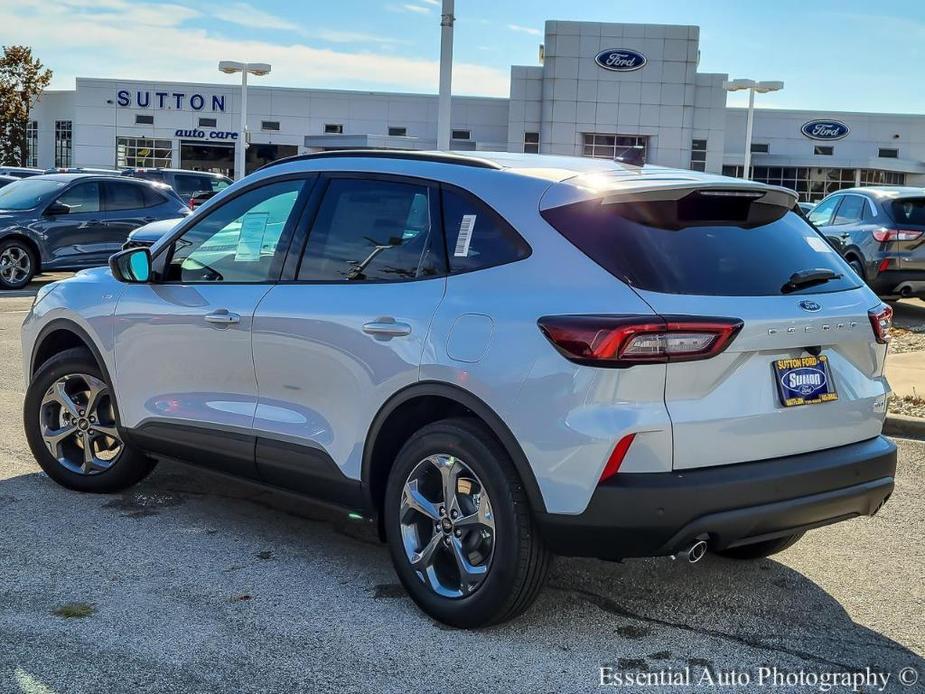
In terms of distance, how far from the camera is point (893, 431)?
7703 mm

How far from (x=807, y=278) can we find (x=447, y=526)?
1656 mm

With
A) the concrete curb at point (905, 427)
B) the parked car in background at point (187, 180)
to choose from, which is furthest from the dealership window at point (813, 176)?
the concrete curb at point (905, 427)

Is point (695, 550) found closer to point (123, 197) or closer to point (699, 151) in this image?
point (123, 197)

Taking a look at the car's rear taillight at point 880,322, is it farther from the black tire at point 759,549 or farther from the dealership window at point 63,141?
the dealership window at point 63,141

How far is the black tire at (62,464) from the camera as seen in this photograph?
5.70 m

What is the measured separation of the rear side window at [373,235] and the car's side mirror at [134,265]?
3.47ft

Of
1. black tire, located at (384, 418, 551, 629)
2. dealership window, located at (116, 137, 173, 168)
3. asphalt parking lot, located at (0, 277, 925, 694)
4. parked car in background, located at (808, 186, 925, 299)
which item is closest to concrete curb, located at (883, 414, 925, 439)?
asphalt parking lot, located at (0, 277, 925, 694)

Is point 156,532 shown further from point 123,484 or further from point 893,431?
point 893,431

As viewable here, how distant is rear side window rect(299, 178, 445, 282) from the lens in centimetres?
433

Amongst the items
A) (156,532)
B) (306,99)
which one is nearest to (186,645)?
(156,532)

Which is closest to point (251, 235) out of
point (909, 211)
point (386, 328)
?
point (386, 328)

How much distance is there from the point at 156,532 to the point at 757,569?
9.23ft

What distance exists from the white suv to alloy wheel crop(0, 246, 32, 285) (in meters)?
12.5

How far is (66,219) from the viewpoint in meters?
16.8
